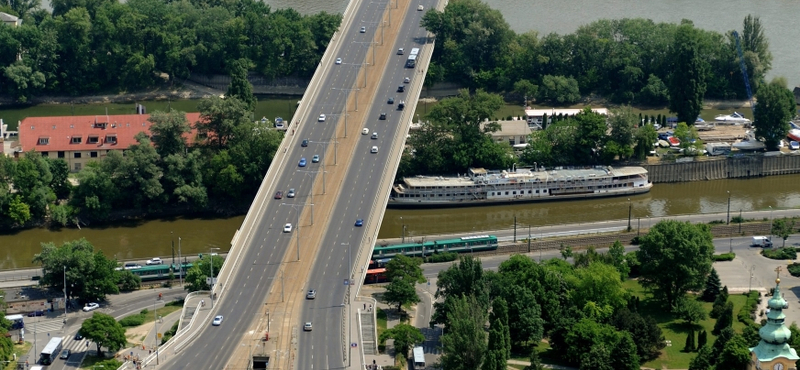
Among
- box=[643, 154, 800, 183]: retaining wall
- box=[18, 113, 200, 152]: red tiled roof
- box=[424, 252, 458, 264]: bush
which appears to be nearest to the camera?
box=[424, 252, 458, 264]: bush

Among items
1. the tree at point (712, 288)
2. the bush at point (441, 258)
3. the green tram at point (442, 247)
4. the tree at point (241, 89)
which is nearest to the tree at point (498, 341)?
the tree at point (712, 288)

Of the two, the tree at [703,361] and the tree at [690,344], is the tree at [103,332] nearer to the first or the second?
the tree at [703,361]

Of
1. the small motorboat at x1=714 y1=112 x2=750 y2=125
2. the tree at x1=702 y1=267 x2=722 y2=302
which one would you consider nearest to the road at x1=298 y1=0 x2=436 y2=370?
the tree at x1=702 y1=267 x2=722 y2=302

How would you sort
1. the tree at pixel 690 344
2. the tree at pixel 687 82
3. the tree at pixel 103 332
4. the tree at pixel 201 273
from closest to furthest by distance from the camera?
the tree at pixel 103 332, the tree at pixel 690 344, the tree at pixel 201 273, the tree at pixel 687 82

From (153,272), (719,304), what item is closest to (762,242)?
(719,304)

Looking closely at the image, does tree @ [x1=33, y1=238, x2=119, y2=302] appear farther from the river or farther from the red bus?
the red bus

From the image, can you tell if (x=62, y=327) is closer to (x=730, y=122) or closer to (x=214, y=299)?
(x=214, y=299)
